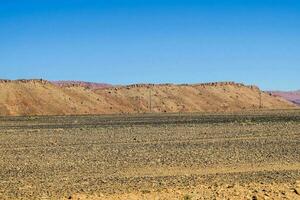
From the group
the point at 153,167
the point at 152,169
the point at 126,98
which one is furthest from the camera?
the point at 126,98

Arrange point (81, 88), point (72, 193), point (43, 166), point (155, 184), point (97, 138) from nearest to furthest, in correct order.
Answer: point (72, 193) < point (155, 184) < point (43, 166) < point (97, 138) < point (81, 88)

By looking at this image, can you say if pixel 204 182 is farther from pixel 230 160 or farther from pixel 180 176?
pixel 230 160

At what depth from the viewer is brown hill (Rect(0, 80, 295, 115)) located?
398ft

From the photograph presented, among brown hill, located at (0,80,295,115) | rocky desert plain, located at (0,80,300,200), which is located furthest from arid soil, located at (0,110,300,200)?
brown hill, located at (0,80,295,115)

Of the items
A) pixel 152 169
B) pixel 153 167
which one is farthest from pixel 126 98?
pixel 152 169

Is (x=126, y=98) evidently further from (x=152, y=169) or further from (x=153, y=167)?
(x=152, y=169)

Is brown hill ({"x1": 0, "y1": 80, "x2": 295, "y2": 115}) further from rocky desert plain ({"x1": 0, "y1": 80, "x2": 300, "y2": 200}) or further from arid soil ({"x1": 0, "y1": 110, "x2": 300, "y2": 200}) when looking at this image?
arid soil ({"x1": 0, "y1": 110, "x2": 300, "y2": 200})

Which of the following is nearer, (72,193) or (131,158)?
(72,193)

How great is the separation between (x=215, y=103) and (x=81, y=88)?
109ft

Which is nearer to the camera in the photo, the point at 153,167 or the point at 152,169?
the point at 152,169

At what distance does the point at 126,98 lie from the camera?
5842 inches

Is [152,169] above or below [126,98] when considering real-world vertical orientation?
below

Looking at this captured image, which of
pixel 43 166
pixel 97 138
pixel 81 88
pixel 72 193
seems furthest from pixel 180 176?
pixel 81 88

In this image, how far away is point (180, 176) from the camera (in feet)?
64.8
